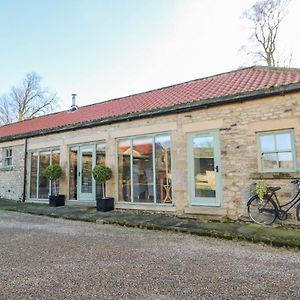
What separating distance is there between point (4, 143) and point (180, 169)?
11.1m

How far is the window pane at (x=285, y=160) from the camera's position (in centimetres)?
661

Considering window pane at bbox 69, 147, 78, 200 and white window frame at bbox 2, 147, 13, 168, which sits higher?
white window frame at bbox 2, 147, 13, 168

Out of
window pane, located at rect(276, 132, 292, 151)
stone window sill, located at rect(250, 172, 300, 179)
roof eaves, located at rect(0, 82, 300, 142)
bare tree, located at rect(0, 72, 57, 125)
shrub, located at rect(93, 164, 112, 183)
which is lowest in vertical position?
stone window sill, located at rect(250, 172, 300, 179)

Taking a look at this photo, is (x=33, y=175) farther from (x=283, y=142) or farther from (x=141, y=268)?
(x=283, y=142)

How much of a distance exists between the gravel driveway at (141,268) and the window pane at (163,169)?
254 centimetres

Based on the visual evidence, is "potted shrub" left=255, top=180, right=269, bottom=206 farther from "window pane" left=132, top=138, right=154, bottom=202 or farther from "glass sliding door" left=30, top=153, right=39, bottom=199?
"glass sliding door" left=30, top=153, right=39, bottom=199

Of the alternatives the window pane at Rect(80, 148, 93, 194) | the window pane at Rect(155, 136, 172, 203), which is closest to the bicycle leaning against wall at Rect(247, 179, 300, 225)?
the window pane at Rect(155, 136, 172, 203)

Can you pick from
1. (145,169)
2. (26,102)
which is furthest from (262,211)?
(26,102)

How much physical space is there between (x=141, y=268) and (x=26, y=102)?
3896 cm

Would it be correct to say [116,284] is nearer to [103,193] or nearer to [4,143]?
[103,193]

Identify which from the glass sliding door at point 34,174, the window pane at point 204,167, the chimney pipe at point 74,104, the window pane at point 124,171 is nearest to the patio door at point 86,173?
the window pane at point 124,171

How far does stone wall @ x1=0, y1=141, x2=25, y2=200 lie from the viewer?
42.8 feet

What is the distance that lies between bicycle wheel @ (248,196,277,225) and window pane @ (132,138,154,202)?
3.27 metres

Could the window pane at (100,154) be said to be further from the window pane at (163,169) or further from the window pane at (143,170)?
the window pane at (163,169)
